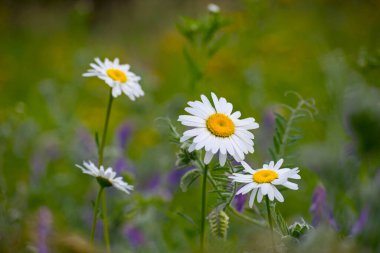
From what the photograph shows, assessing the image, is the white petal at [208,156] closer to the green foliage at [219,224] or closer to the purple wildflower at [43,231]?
the green foliage at [219,224]

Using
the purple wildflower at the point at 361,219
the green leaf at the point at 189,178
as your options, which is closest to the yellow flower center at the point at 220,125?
the green leaf at the point at 189,178

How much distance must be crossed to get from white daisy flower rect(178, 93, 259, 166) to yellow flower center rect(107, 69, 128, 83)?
28 centimetres

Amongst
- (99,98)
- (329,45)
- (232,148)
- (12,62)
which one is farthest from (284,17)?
(232,148)

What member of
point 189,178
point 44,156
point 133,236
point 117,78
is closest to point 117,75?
point 117,78

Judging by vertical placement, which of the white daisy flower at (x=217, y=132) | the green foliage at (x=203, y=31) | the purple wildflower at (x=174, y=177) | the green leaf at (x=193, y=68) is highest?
the green foliage at (x=203, y=31)

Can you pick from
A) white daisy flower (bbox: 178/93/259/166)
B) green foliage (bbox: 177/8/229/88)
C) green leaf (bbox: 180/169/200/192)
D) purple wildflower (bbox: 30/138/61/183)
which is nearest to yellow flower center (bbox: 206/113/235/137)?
white daisy flower (bbox: 178/93/259/166)

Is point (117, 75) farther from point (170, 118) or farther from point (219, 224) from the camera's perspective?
point (170, 118)

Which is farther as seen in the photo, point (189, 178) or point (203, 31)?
point (203, 31)

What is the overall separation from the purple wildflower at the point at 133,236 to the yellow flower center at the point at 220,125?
2.89 ft

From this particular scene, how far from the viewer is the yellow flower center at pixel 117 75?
1236 mm

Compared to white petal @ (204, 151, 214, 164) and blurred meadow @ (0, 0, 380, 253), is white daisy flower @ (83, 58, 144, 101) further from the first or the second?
white petal @ (204, 151, 214, 164)

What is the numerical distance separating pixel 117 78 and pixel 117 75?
Result: 0.02 meters

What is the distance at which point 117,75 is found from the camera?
1257 mm

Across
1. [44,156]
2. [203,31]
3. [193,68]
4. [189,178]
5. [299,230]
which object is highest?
[203,31]
